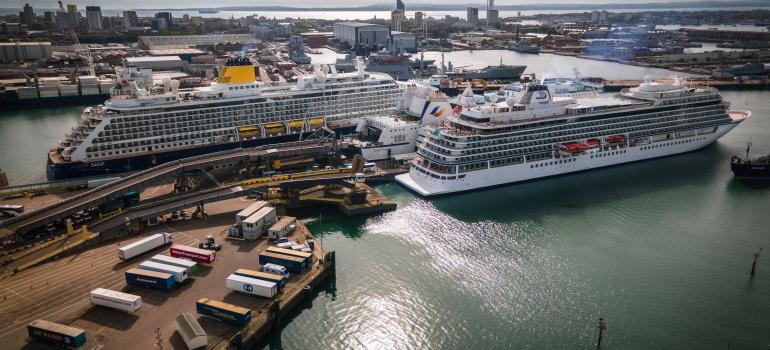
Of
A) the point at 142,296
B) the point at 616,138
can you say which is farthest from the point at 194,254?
the point at 616,138

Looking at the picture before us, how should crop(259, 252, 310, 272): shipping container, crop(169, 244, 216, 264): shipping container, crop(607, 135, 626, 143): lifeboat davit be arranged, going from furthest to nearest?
crop(607, 135, 626, 143): lifeboat davit → crop(169, 244, 216, 264): shipping container → crop(259, 252, 310, 272): shipping container

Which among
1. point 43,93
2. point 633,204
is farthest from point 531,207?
point 43,93

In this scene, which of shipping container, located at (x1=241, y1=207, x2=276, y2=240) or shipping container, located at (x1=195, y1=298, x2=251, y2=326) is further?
shipping container, located at (x1=241, y1=207, x2=276, y2=240)

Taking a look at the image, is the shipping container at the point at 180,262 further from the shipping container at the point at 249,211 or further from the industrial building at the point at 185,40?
the industrial building at the point at 185,40

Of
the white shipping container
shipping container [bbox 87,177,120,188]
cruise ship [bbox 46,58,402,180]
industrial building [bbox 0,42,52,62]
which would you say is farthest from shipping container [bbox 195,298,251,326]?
industrial building [bbox 0,42,52,62]

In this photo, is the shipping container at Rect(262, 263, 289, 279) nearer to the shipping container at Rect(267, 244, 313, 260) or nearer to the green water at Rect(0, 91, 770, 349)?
the shipping container at Rect(267, 244, 313, 260)

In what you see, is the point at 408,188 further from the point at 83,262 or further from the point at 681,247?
the point at 83,262
